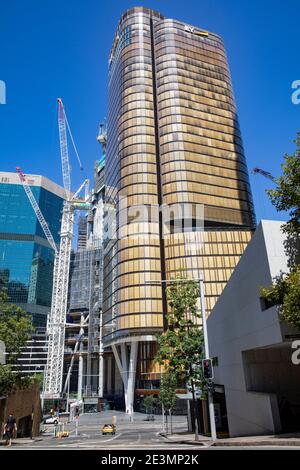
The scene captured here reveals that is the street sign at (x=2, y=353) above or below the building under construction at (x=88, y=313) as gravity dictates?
below

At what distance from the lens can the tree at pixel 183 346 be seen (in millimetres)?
23344

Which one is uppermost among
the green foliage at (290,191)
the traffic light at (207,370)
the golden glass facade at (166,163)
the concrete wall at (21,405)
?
the golden glass facade at (166,163)

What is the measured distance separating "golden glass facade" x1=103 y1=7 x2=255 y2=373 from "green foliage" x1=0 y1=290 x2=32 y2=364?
5216 cm

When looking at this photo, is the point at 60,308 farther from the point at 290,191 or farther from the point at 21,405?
the point at 290,191

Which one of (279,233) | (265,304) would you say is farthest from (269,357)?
(279,233)

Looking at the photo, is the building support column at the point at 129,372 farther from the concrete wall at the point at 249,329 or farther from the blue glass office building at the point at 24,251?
the blue glass office building at the point at 24,251

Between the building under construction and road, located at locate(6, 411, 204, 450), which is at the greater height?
the building under construction

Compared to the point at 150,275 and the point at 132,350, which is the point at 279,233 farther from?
the point at 132,350

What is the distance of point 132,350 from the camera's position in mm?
80438

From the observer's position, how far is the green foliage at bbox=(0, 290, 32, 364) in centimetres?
2266

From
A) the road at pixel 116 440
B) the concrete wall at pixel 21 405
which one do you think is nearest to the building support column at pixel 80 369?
the road at pixel 116 440

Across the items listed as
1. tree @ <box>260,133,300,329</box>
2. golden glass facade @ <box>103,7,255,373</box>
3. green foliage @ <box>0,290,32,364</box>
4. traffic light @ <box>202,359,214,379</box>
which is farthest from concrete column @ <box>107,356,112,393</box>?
tree @ <box>260,133,300,329</box>

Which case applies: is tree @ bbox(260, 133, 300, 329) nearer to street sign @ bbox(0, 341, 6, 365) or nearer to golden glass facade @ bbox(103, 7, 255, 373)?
street sign @ bbox(0, 341, 6, 365)

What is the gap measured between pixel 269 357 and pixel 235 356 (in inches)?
99.7
